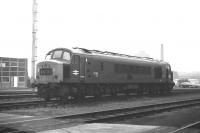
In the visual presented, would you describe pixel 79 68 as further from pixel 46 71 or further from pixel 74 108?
pixel 74 108

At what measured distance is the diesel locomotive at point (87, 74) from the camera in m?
18.5

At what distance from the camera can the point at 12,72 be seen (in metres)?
53.9

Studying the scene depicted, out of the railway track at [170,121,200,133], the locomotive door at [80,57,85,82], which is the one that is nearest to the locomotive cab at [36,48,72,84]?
the locomotive door at [80,57,85,82]

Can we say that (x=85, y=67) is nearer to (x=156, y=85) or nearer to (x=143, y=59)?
(x=143, y=59)

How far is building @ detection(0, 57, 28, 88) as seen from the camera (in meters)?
52.5

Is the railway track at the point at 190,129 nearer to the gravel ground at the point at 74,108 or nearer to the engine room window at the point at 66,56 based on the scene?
the gravel ground at the point at 74,108

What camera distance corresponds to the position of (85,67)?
19.8 m

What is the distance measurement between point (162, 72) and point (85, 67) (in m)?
12.5

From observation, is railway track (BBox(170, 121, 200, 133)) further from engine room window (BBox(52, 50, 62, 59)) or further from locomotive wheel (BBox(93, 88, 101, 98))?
engine room window (BBox(52, 50, 62, 59))

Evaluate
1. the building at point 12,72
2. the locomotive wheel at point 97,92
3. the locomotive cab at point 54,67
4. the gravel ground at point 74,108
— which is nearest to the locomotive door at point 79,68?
the locomotive cab at point 54,67

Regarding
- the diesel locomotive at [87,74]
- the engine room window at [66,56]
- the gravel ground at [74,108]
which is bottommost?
the gravel ground at [74,108]

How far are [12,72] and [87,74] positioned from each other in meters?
37.0

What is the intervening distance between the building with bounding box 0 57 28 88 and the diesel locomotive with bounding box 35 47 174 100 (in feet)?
101

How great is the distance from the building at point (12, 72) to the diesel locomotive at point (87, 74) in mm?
30907
